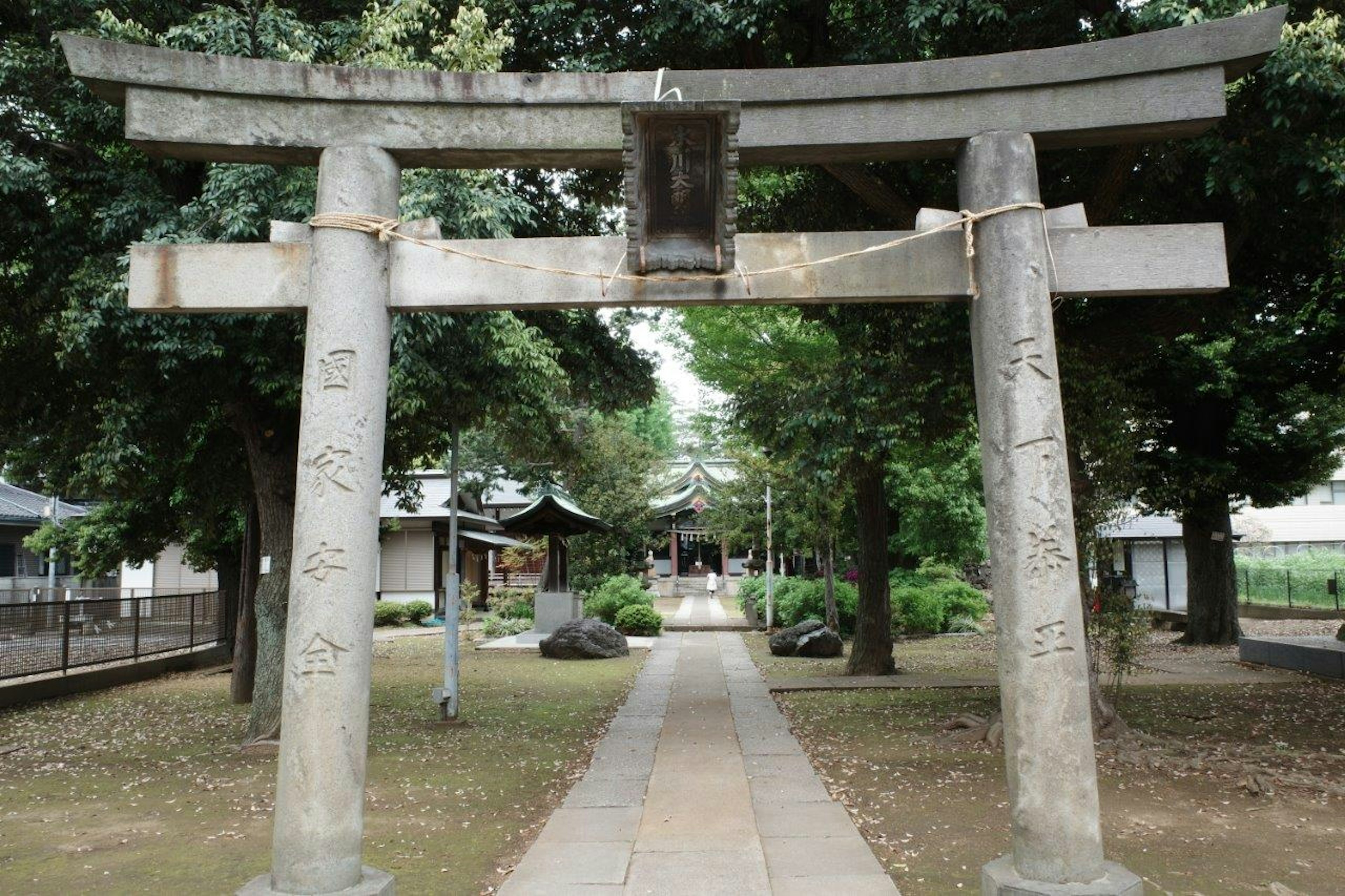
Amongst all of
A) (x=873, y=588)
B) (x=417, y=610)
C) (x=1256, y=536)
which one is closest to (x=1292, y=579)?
(x=1256, y=536)

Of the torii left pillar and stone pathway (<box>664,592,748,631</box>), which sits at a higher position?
the torii left pillar

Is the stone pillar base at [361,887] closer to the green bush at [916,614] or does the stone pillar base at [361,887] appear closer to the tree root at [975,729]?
the tree root at [975,729]

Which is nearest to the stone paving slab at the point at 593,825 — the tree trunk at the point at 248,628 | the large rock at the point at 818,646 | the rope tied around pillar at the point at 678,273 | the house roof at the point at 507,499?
the rope tied around pillar at the point at 678,273

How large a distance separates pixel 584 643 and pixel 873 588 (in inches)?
245

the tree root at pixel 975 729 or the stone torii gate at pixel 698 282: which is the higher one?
the stone torii gate at pixel 698 282

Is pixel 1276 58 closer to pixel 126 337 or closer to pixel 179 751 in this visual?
pixel 126 337

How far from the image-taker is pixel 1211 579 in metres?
18.8

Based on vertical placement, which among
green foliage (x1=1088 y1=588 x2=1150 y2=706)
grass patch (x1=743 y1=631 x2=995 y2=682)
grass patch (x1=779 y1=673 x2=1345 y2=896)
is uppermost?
green foliage (x1=1088 y1=588 x2=1150 y2=706)

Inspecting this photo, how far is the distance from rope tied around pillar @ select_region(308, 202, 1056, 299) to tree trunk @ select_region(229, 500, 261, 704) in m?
9.38

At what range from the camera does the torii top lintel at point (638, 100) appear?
179 inches

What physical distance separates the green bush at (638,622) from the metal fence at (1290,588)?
18089 mm

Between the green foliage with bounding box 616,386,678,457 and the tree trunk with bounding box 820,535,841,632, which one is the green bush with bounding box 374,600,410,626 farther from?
the green foliage with bounding box 616,386,678,457

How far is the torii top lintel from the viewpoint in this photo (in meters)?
4.56

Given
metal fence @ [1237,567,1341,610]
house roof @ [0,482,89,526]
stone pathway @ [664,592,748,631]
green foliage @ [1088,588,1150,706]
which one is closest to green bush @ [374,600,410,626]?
stone pathway @ [664,592,748,631]
